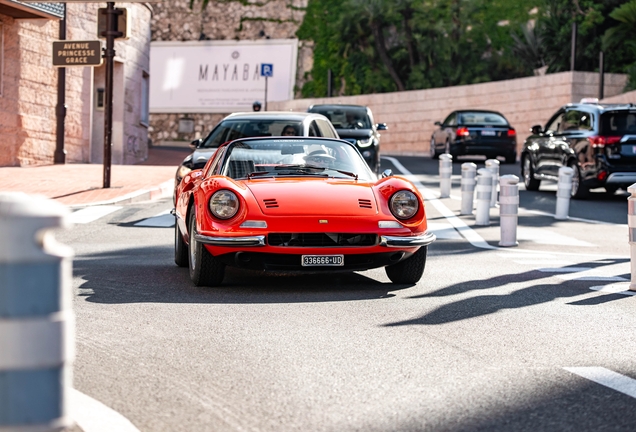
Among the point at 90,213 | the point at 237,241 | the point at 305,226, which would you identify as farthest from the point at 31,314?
the point at 90,213

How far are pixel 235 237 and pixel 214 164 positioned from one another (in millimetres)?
1548

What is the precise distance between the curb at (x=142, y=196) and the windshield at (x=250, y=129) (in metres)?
2.74

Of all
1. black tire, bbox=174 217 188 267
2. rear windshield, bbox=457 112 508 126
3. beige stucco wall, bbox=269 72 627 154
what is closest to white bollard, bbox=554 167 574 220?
black tire, bbox=174 217 188 267

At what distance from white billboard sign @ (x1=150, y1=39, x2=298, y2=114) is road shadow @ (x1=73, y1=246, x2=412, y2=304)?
37746mm

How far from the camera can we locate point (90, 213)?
16.1 metres

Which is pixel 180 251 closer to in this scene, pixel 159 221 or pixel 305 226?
pixel 305 226

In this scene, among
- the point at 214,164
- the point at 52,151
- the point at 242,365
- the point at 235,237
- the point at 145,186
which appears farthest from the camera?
the point at 52,151

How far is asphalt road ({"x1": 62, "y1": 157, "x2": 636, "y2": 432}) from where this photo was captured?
15.4 feet

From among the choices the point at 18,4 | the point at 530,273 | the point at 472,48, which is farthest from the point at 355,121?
the point at 472,48

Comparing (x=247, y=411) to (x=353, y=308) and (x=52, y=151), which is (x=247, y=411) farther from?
(x=52, y=151)

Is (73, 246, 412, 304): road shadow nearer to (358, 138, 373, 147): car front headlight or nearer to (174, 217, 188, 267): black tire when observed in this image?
(174, 217, 188, 267): black tire

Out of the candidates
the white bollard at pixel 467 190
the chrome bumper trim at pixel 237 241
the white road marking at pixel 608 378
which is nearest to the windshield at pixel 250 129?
the white bollard at pixel 467 190

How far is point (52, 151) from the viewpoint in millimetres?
26250

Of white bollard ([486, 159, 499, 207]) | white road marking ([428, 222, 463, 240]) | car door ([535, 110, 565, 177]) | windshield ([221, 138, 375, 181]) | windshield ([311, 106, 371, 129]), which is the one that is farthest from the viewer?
windshield ([311, 106, 371, 129])
